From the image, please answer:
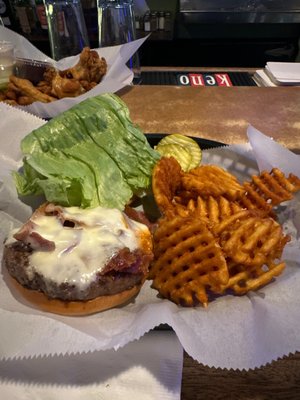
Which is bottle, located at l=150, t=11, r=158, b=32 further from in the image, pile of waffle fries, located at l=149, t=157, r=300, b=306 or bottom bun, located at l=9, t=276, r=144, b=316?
bottom bun, located at l=9, t=276, r=144, b=316

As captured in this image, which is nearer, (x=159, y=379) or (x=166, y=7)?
(x=159, y=379)

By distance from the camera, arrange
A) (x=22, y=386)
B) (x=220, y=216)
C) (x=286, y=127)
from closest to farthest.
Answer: (x=22, y=386), (x=220, y=216), (x=286, y=127)

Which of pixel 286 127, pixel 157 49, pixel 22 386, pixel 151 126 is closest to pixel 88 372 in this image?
pixel 22 386

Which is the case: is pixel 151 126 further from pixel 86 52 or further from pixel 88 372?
pixel 88 372

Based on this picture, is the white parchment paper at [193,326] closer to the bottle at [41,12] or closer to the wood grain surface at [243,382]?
the wood grain surface at [243,382]

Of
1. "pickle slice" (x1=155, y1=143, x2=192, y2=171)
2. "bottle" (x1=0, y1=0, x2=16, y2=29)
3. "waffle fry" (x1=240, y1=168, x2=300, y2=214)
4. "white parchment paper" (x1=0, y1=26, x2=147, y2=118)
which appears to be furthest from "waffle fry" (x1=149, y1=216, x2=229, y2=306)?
"bottle" (x1=0, y1=0, x2=16, y2=29)

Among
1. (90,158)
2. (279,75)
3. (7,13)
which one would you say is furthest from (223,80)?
(7,13)

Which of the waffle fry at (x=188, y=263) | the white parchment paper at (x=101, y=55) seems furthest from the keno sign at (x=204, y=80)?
the waffle fry at (x=188, y=263)
